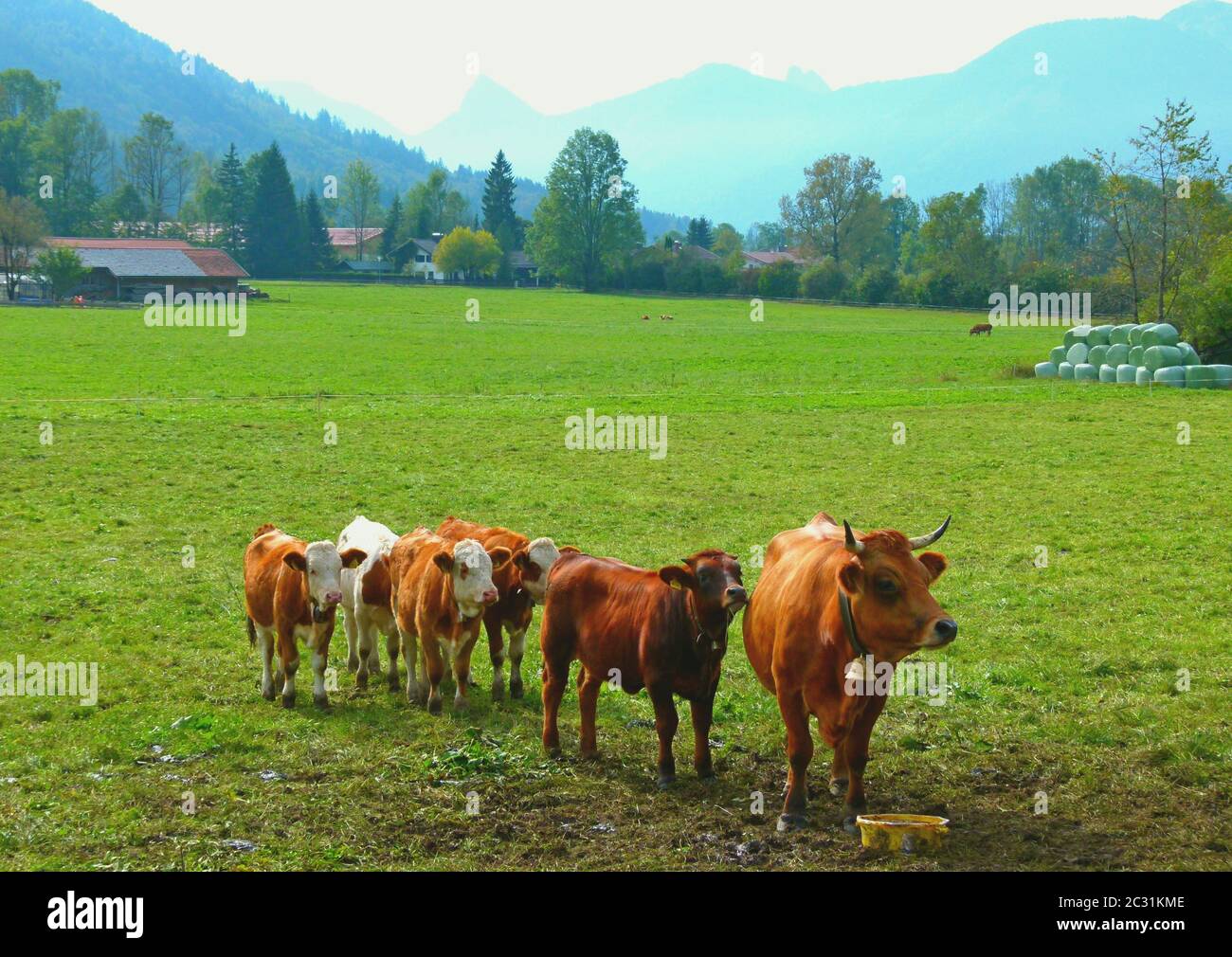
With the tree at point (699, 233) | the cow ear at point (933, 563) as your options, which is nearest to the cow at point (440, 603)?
the cow ear at point (933, 563)

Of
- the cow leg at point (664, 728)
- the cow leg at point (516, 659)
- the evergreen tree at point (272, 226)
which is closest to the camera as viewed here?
the cow leg at point (664, 728)

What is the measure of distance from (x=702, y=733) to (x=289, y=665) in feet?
13.0

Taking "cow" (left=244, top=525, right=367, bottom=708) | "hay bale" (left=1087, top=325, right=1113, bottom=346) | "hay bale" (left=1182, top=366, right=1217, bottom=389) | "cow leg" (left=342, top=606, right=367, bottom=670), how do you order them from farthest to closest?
"hay bale" (left=1087, top=325, right=1113, bottom=346) < "hay bale" (left=1182, top=366, right=1217, bottom=389) < "cow leg" (left=342, top=606, right=367, bottom=670) < "cow" (left=244, top=525, right=367, bottom=708)

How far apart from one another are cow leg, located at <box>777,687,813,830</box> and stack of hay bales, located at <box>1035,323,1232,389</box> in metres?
35.4

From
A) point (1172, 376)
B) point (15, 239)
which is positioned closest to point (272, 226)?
point (15, 239)

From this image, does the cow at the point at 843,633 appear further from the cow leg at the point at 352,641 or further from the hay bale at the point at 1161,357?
the hay bale at the point at 1161,357

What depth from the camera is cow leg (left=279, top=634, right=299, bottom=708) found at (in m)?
10.4

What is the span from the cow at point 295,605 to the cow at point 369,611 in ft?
1.36

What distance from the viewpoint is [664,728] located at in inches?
333

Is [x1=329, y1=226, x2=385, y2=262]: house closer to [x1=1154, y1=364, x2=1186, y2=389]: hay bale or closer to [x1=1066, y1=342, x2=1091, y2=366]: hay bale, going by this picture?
[x1=1066, y1=342, x2=1091, y2=366]: hay bale

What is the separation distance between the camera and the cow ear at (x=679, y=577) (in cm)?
824

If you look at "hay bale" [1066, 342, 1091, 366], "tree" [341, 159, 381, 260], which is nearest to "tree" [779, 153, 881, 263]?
"tree" [341, 159, 381, 260]

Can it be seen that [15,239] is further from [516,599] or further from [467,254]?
[516,599]
